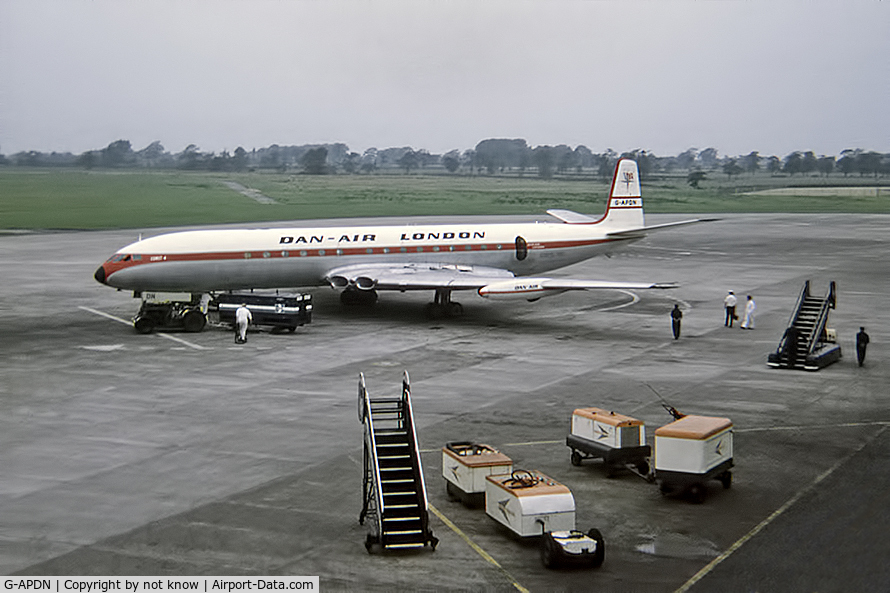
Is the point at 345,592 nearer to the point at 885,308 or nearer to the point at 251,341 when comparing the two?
the point at 251,341

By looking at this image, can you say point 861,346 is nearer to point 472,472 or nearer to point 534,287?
point 534,287

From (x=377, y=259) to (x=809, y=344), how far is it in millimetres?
20090

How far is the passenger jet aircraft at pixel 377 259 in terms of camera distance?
4219cm

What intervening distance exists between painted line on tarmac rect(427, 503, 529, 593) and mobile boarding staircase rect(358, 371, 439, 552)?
74 centimetres

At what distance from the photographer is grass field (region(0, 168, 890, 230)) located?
370 ft

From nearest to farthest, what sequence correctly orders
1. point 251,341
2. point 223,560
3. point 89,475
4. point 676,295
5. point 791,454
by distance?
1. point 223,560
2. point 89,475
3. point 791,454
4. point 251,341
5. point 676,295

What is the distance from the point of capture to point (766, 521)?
1900 centimetres

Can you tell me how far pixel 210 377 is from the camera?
32.0 metres

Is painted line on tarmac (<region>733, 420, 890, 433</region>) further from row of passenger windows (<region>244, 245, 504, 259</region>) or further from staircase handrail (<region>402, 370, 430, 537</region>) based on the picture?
row of passenger windows (<region>244, 245, 504, 259</region>)

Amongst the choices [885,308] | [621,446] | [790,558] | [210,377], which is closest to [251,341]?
[210,377]

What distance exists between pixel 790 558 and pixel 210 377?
20704 millimetres

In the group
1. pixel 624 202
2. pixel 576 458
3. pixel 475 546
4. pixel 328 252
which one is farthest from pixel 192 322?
pixel 475 546

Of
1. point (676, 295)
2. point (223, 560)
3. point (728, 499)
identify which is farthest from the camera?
point (676, 295)

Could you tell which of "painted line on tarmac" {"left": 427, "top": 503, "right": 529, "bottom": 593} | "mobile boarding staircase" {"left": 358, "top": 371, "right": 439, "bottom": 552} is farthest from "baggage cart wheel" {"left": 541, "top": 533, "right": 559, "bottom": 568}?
"mobile boarding staircase" {"left": 358, "top": 371, "right": 439, "bottom": 552}
